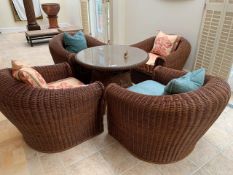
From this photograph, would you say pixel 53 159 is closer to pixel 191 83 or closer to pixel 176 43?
pixel 191 83

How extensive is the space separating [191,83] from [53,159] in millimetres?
1214

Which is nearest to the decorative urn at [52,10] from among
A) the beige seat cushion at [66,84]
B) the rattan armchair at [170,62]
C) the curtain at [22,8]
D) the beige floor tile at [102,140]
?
the curtain at [22,8]

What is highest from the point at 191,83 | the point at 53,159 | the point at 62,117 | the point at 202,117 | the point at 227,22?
the point at 227,22

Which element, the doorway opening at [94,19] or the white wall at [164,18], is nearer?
the white wall at [164,18]

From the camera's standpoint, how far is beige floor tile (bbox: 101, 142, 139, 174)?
4.74 ft

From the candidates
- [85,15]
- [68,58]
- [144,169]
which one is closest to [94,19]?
[85,15]

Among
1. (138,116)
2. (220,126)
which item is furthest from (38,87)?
(220,126)

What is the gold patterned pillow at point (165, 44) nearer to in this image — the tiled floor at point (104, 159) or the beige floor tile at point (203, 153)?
the tiled floor at point (104, 159)

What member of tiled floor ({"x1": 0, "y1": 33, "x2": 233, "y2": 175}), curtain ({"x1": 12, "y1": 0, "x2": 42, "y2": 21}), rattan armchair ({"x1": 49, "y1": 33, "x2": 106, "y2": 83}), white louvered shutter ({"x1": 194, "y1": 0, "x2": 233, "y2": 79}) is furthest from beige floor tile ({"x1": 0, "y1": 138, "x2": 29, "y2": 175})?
curtain ({"x1": 12, "y1": 0, "x2": 42, "y2": 21})

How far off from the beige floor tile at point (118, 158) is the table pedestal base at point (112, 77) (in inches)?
26.7

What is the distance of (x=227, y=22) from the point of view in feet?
6.84

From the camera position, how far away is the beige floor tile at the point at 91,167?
55.4 inches

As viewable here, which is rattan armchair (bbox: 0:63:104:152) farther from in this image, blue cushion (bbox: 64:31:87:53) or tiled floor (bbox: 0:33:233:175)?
blue cushion (bbox: 64:31:87:53)

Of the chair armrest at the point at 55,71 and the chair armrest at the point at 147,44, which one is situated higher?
the chair armrest at the point at 147,44
